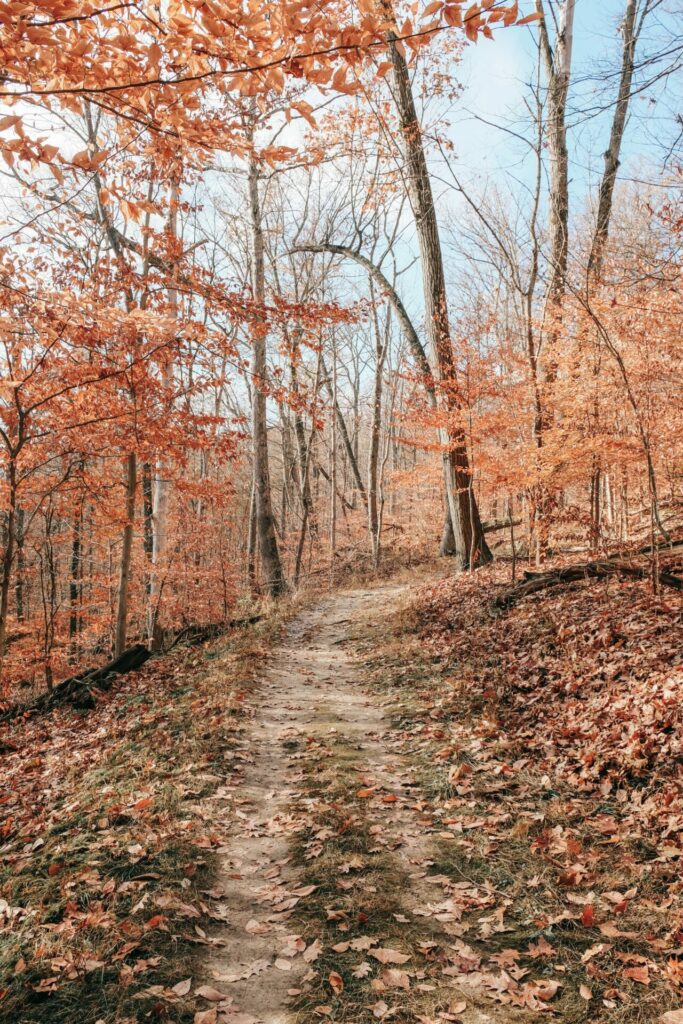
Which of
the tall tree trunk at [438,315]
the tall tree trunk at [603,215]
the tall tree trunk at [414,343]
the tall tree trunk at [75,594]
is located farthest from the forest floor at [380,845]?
the tall tree trunk at [75,594]

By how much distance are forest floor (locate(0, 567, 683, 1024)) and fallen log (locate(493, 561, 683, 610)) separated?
1.67 ft

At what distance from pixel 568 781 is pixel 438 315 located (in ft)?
32.4

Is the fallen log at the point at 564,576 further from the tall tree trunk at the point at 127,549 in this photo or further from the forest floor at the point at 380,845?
the tall tree trunk at the point at 127,549

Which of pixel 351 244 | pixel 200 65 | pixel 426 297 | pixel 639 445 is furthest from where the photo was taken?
pixel 351 244

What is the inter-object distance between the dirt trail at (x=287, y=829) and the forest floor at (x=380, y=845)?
0.07 feet

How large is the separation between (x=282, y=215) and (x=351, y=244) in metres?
5.29

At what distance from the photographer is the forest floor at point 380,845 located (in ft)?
9.72

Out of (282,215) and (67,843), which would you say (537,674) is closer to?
(67,843)

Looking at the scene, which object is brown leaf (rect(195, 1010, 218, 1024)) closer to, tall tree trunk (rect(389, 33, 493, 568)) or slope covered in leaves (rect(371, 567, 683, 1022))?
slope covered in leaves (rect(371, 567, 683, 1022))

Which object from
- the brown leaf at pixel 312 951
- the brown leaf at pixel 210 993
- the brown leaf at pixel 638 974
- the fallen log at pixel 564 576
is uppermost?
the fallen log at pixel 564 576

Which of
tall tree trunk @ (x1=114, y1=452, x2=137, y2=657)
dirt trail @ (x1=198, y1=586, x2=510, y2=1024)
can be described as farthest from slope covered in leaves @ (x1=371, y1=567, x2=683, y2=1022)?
tall tree trunk @ (x1=114, y1=452, x2=137, y2=657)

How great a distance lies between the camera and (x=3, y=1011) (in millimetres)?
2883

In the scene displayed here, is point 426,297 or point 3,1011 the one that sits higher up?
point 426,297

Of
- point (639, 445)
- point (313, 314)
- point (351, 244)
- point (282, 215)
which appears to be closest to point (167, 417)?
point (313, 314)
